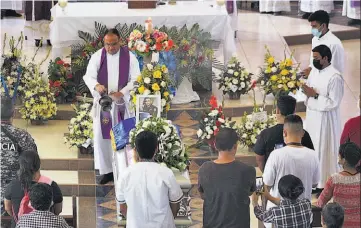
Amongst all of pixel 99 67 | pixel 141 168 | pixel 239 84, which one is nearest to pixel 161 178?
pixel 141 168

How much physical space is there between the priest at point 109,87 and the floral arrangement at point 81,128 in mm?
383

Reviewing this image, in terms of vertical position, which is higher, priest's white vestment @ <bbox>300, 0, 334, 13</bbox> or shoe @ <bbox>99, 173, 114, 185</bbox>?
priest's white vestment @ <bbox>300, 0, 334, 13</bbox>

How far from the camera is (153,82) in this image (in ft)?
29.0

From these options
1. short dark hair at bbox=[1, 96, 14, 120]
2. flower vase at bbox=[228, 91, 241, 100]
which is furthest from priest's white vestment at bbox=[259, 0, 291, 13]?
short dark hair at bbox=[1, 96, 14, 120]

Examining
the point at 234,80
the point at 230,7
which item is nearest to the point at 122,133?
the point at 234,80

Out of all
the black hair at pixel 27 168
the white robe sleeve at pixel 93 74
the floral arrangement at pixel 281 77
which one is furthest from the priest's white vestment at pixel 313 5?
the black hair at pixel 27 168

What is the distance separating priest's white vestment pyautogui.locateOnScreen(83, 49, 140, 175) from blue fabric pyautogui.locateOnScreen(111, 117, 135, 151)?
26.0 inches

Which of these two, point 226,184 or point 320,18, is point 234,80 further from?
point 226,184

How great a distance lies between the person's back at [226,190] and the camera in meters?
6.50

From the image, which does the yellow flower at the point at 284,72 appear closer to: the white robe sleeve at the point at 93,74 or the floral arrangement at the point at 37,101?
the white robe sleeve at the point at 93,74

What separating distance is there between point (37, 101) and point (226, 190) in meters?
4.16

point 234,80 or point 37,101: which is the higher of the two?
point 234,80

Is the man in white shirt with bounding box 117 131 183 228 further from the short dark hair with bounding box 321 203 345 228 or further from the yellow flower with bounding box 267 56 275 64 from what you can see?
the yellow flower with bounding box 267 56 275 64

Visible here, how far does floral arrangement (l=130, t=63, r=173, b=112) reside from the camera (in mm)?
8781
